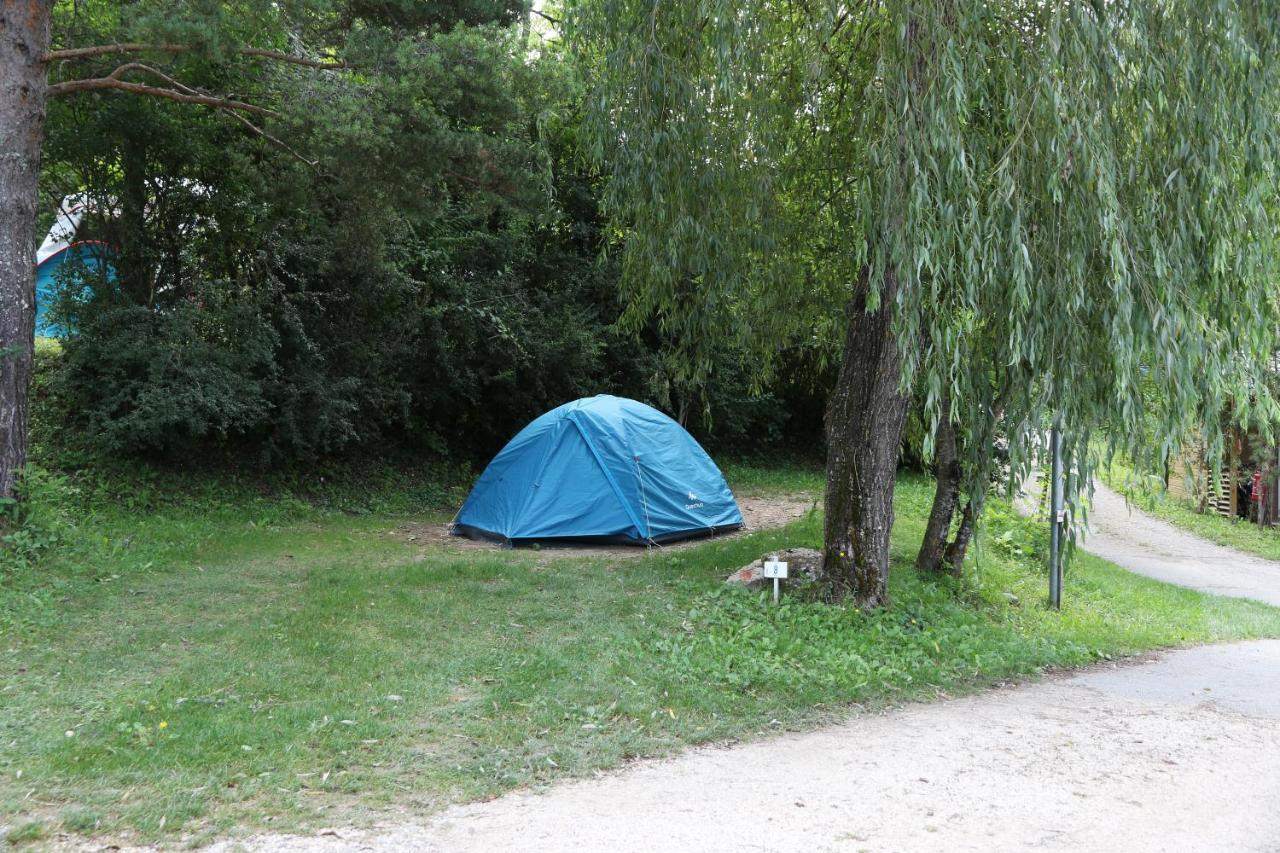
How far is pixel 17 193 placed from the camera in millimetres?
7980

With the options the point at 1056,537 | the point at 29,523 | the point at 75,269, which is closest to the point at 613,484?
the point at 1056,537

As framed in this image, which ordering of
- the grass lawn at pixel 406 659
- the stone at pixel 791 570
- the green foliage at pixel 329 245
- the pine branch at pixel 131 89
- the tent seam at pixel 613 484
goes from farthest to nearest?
the tent seam at pixel 613 484 < the green foliage at pixel 329 245 < the pine branch at pixel 131 89 < the stone at pixel 791 570 < the grass lawn at pixel 406 659

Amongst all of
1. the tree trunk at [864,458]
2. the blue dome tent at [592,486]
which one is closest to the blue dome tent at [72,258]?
the blue dome tent at [592,486]

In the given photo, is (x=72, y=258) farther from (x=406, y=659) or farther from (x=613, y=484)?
(x=406, y=659)

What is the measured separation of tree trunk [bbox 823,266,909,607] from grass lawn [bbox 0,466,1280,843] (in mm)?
390

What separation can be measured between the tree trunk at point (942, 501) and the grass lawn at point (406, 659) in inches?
10.6

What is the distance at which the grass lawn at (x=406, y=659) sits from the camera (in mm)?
4062

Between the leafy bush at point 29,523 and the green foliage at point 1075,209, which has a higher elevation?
the green foliage at point 1075,209

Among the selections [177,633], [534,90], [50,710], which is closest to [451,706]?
[50,710]

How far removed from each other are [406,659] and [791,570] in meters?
3.38

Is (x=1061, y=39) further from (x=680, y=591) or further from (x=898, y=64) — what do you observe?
(x=680, y=591)

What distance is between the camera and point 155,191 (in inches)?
457

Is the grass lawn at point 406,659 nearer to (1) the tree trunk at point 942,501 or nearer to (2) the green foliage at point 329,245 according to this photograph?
(1) the tree trunk at point 942,501

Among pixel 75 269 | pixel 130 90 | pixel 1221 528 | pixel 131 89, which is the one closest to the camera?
pixel 131 89
